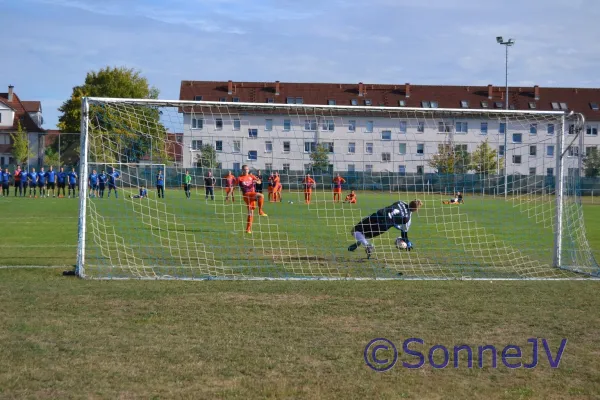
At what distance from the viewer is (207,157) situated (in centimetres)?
1388

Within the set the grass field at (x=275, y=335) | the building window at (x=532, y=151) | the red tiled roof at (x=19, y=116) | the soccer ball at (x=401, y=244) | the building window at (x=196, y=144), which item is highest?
the red tiled roof at (x=19, y=116)

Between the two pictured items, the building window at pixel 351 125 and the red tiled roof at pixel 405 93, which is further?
the red tiled roof at pixel 405 93

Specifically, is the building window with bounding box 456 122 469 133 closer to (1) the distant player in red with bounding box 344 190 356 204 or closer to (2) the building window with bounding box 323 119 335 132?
(2) the building window with bounding box 323 119 335 132

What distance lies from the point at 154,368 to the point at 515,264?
345 inches

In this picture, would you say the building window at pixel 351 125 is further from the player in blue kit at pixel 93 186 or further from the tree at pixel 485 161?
the player in blue kit at pixel 93 186

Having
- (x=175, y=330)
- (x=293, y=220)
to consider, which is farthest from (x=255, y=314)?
(x=293, y=220)

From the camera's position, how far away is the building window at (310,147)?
1350 cm

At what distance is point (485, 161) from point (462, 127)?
4.66 metres

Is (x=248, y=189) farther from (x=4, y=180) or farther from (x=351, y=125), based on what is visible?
(x=4, y=180)

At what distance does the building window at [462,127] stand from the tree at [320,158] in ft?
9.31

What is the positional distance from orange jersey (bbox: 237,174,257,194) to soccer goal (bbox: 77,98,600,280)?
9 cm

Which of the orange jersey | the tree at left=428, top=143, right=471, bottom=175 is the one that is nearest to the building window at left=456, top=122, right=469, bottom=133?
the tree at left=428, top=143, right=471, bottom=175

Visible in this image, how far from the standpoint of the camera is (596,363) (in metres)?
6.01

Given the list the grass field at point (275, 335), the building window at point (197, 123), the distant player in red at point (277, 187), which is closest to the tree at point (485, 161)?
the distant player in red at point (277, 187)
